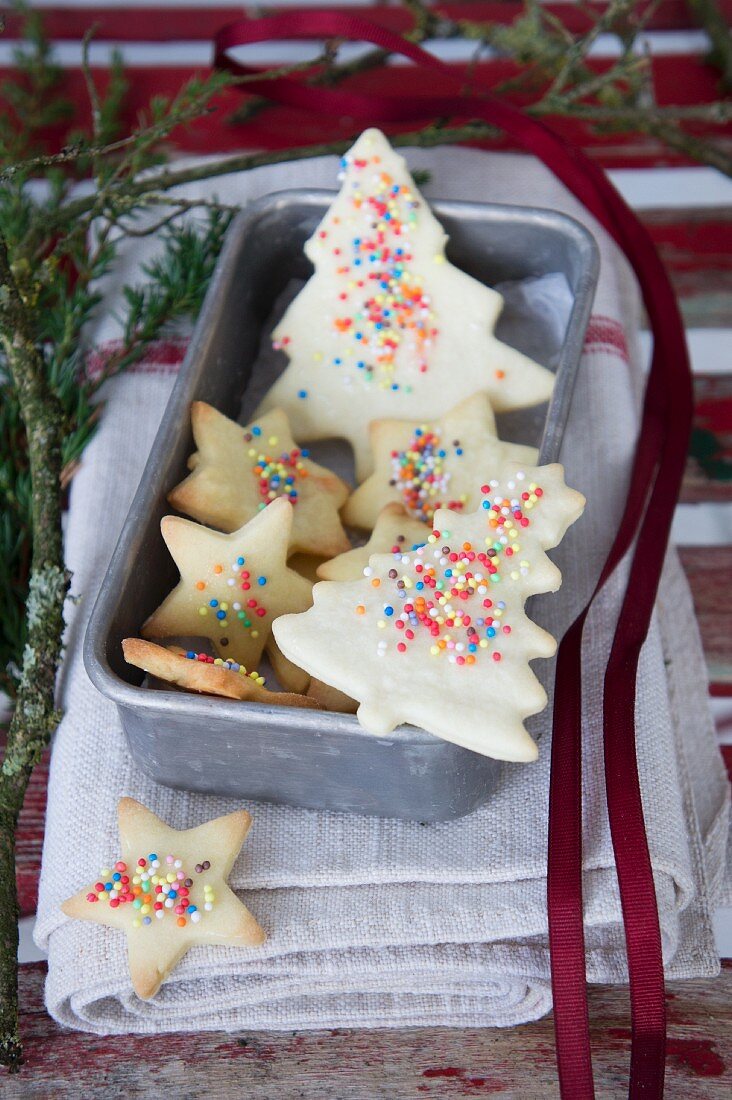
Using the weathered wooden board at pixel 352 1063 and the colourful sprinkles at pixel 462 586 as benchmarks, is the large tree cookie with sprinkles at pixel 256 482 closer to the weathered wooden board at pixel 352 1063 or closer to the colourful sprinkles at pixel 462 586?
the colourful sprinkles at pixel 462 586

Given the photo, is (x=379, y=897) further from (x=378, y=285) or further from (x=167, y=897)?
(x=378, y=285)

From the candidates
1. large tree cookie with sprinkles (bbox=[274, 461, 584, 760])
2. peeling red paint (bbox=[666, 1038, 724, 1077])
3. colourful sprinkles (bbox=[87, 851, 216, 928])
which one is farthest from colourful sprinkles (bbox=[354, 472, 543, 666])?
peeling red paint (bbox=[666, 1038, 724, 1077])

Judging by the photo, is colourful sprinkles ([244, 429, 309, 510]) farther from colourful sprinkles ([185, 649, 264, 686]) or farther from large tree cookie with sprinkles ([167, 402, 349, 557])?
colourful sprinkles ([185, 649, 264, 686])

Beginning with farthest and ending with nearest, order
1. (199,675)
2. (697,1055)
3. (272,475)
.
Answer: (272,475) → (697,1055) → (199,675)

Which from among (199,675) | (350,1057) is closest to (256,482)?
(199,675)

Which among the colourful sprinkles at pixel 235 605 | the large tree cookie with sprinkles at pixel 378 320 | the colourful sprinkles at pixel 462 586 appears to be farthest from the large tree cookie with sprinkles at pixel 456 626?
the large tree cookie with sprinkles at pixel 378 320
